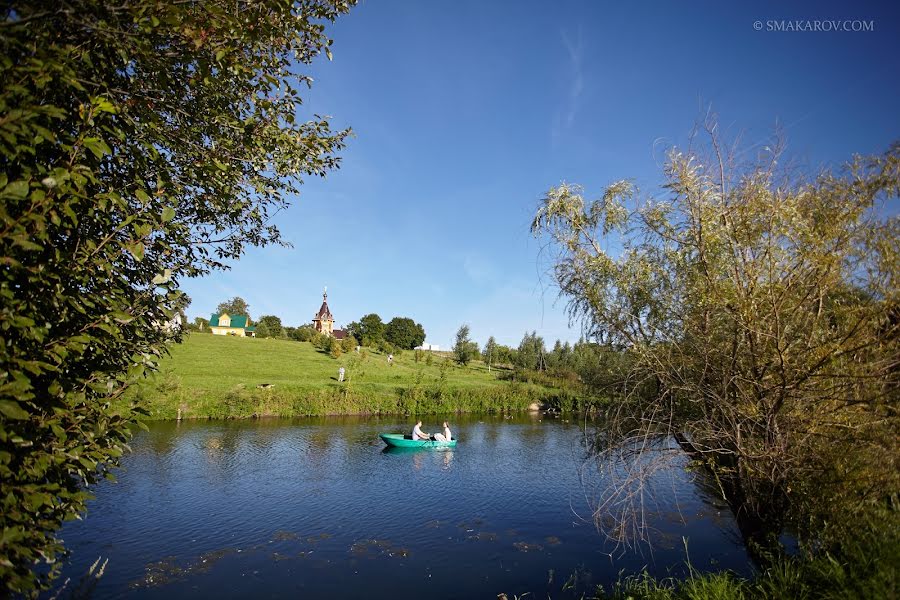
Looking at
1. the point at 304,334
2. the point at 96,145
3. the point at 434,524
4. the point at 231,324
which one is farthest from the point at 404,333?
the point at 96,145

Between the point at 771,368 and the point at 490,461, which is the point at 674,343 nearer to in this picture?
the point at 771,368

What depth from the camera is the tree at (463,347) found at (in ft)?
253

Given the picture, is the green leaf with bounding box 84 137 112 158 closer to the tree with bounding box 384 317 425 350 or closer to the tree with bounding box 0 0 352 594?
the tree with bounding box 0 0 352 594

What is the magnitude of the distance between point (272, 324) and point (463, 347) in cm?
4652

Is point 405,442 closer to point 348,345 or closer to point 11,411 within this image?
point 11,411

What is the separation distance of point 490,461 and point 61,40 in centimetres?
2610

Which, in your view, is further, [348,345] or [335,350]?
[348,345]

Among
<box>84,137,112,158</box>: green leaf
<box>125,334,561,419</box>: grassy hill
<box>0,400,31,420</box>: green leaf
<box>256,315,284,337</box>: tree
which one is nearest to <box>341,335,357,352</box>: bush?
<box>125,334,561,419</box>: grassy hill

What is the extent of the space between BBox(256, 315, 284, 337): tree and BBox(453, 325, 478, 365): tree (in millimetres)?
36882

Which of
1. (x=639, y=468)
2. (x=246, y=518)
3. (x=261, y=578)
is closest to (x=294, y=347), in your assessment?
(x=246, y=518)

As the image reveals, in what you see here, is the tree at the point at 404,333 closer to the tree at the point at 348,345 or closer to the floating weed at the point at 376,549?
the tree at the point at 348,345

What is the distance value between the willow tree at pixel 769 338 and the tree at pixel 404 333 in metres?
101

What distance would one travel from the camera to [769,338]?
7688 mm

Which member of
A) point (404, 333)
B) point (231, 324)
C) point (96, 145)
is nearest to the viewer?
point (96, 145)
